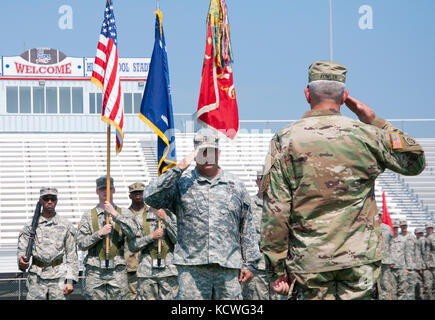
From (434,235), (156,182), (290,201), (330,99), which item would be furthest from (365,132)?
(434,235)

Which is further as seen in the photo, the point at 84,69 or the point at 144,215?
the point at 84,69

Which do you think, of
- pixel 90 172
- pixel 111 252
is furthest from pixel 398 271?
pixel 90 172

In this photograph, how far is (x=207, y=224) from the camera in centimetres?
625

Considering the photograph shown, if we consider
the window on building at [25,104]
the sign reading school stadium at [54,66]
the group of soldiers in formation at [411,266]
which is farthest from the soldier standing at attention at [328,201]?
the window on building at [25,104]

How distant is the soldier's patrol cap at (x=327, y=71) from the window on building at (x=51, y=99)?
111ft

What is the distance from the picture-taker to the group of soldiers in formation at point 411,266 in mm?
17797

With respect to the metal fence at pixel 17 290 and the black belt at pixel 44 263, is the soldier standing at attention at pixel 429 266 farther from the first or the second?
the black belt at pixel 44 263

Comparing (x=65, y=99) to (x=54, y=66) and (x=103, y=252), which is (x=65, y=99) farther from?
(x=103, y=252)

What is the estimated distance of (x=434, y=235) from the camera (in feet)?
61.3

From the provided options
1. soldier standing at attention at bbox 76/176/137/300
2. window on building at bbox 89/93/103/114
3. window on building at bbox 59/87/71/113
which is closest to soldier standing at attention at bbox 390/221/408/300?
soldier standing at attention at bbox 76/176/137/300

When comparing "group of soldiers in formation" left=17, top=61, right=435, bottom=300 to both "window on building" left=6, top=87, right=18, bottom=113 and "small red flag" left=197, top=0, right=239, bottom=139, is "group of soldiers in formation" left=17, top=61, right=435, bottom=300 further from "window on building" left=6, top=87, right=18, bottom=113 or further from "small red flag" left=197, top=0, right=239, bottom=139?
"window on building" left=6, top=87, right=18, bottom=113

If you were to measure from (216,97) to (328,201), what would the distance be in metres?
3.72

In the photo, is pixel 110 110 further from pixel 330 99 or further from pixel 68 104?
pixel 68 104
